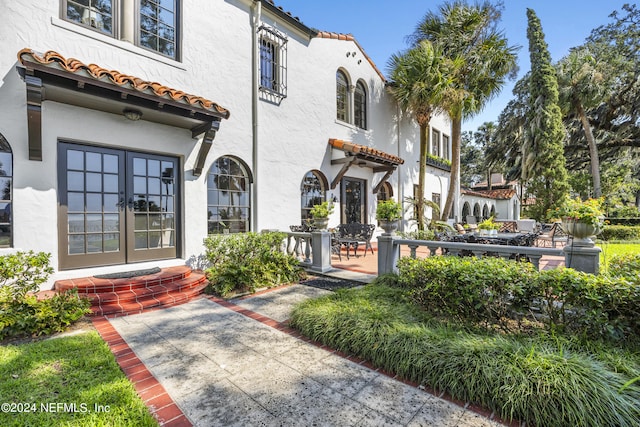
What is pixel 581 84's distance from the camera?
58.3 ft

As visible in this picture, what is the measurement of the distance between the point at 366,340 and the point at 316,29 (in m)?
9.61

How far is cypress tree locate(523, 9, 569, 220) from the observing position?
16.8 m

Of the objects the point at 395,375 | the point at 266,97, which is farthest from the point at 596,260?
the point at 266,97

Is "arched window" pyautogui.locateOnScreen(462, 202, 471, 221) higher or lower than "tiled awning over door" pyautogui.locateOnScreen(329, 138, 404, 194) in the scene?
lower

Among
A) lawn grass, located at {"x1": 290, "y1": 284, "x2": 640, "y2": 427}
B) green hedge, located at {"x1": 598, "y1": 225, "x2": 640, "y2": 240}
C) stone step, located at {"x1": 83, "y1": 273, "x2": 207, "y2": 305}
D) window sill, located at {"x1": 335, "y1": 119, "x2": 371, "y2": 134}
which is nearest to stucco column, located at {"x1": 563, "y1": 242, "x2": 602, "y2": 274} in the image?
lawn grass, located at {"x1": 290, "y1": 284, "x2": 640, "y2": 427}

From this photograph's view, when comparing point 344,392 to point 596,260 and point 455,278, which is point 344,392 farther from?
point 596,260

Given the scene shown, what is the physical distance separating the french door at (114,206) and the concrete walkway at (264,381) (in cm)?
193

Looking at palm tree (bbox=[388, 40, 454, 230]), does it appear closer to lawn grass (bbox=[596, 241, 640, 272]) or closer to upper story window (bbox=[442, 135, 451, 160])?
upper story window (bbox=[442, 135, 451, 160])

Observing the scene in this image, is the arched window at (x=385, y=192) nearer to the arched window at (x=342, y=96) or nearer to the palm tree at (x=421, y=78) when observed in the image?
the palm tree at (x=421, y=78)

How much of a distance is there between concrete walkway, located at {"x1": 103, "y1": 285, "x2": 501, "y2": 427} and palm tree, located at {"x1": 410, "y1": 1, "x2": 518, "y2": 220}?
37.2 ft

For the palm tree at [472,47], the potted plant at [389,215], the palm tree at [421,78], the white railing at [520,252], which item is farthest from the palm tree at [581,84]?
the white railing at [520,252]

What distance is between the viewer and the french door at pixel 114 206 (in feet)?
17.2

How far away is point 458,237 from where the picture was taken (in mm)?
7512

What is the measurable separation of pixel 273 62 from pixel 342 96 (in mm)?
3178
